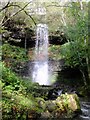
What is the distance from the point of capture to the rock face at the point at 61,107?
1017cm

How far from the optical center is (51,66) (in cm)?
2352

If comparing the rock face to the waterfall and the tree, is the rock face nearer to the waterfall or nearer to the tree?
the tree

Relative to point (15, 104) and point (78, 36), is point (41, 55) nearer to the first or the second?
point (78, 36)

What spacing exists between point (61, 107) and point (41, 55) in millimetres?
16888

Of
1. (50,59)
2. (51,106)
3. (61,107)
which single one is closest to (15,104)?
(51,106)

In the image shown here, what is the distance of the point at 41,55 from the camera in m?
27.2

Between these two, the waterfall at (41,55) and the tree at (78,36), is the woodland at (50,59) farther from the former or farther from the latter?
the waterfall at (41,55)

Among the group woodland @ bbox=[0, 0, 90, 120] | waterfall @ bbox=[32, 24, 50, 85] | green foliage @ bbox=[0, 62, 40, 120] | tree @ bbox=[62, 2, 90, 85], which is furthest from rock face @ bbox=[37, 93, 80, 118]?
waterfall @ bbox=[32, 24, 50, 85]

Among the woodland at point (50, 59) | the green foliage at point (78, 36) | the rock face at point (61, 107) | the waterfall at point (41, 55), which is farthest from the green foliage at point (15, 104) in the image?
the waterfall at point (41, 55)

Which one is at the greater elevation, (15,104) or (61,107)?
(15,104)

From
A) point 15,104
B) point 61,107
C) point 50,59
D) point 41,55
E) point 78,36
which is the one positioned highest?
point 78,36

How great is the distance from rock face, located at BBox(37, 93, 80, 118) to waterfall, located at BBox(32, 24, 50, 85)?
30.3 feet

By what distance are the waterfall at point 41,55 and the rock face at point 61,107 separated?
9231mm

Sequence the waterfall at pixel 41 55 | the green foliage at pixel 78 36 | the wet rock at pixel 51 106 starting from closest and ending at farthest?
the wet rock at pixel 51 106
the green foliage at pixel 78 36
the waterfall at pixel 41 55
